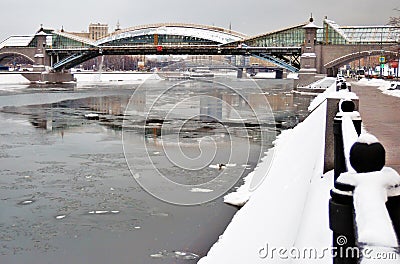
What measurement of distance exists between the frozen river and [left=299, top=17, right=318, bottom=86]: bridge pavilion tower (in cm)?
3948

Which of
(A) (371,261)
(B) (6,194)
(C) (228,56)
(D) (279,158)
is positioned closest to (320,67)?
(C) (228,56)

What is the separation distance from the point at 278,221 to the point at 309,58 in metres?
55.3

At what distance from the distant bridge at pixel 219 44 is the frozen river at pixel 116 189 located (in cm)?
3720

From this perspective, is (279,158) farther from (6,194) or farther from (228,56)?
(228,56)

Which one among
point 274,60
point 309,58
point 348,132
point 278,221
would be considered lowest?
point 278,221

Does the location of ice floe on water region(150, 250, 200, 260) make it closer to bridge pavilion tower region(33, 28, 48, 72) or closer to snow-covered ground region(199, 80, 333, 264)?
snow-covered ground region(199, 80, 333, 264)

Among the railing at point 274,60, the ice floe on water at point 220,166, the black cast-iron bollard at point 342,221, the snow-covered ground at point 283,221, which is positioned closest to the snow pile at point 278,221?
the snow-covered ground at point 283,221

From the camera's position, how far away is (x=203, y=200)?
935cm

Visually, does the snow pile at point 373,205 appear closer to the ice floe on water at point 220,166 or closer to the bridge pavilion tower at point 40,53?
the ice floe on water at point 220,166

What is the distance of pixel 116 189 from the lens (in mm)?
9992

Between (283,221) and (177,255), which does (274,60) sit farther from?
Result: (177,255)

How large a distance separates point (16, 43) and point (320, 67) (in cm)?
5340

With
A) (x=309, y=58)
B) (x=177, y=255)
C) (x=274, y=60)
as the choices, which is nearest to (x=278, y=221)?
(x=177, y=255)

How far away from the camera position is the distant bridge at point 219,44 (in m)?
60.9
